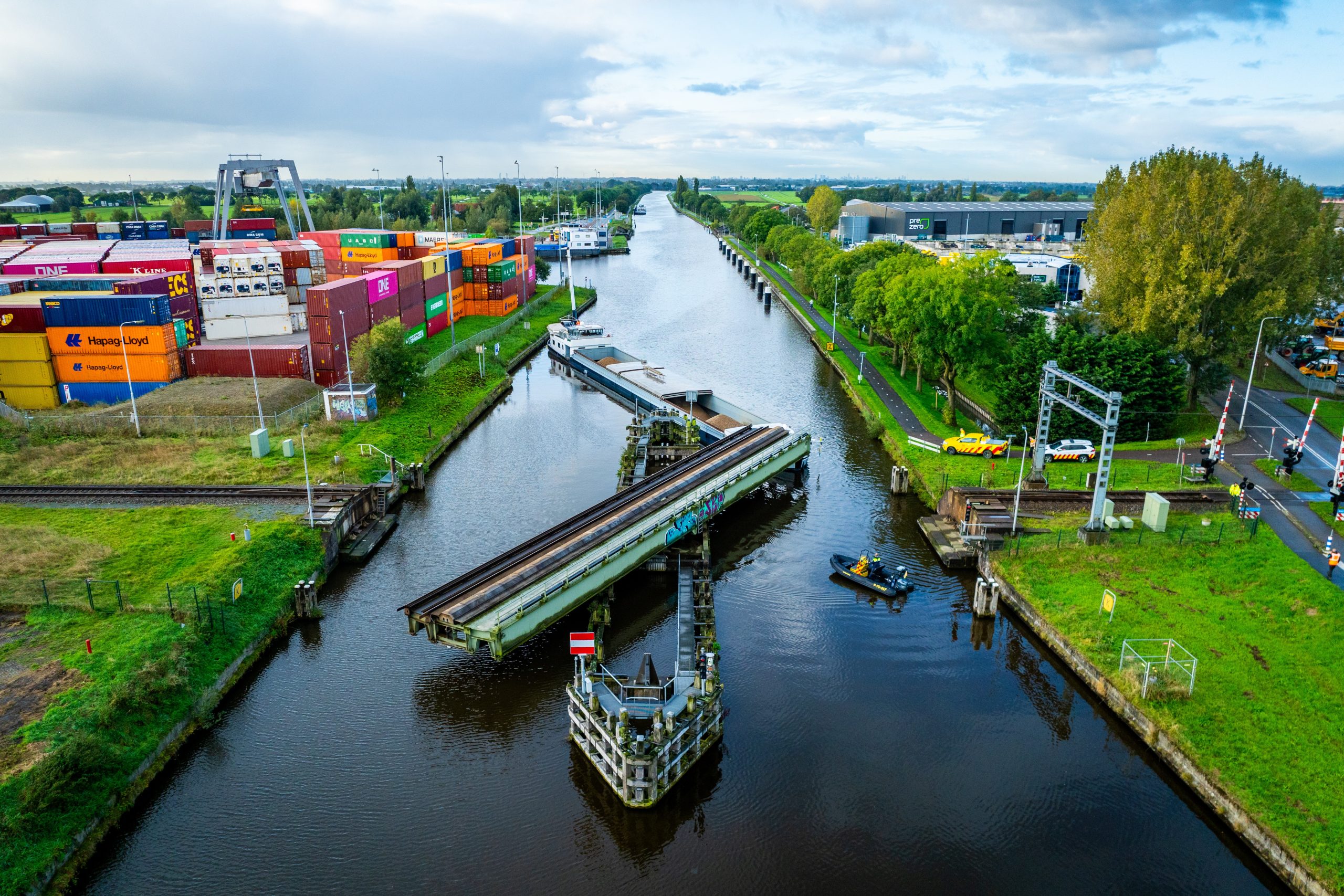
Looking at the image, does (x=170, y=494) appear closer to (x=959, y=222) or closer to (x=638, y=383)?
(x=638, y=383)

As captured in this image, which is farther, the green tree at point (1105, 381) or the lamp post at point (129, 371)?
the lamp post at point (129, 371)

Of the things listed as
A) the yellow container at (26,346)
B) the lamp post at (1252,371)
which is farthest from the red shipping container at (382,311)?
the lamp post at (1252,371)

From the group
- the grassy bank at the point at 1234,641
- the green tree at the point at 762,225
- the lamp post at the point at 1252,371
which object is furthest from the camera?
the green tree at the point at 762,225

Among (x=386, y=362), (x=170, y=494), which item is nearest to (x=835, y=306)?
(x=386, y=362)

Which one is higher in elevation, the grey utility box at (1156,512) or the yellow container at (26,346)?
the yellow container at (26,346)

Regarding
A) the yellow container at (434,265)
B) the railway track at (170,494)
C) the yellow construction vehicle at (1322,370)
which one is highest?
the yellow container at (434,265)

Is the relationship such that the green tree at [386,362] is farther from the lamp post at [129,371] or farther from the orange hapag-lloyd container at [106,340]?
the lamp post at [129,371]
